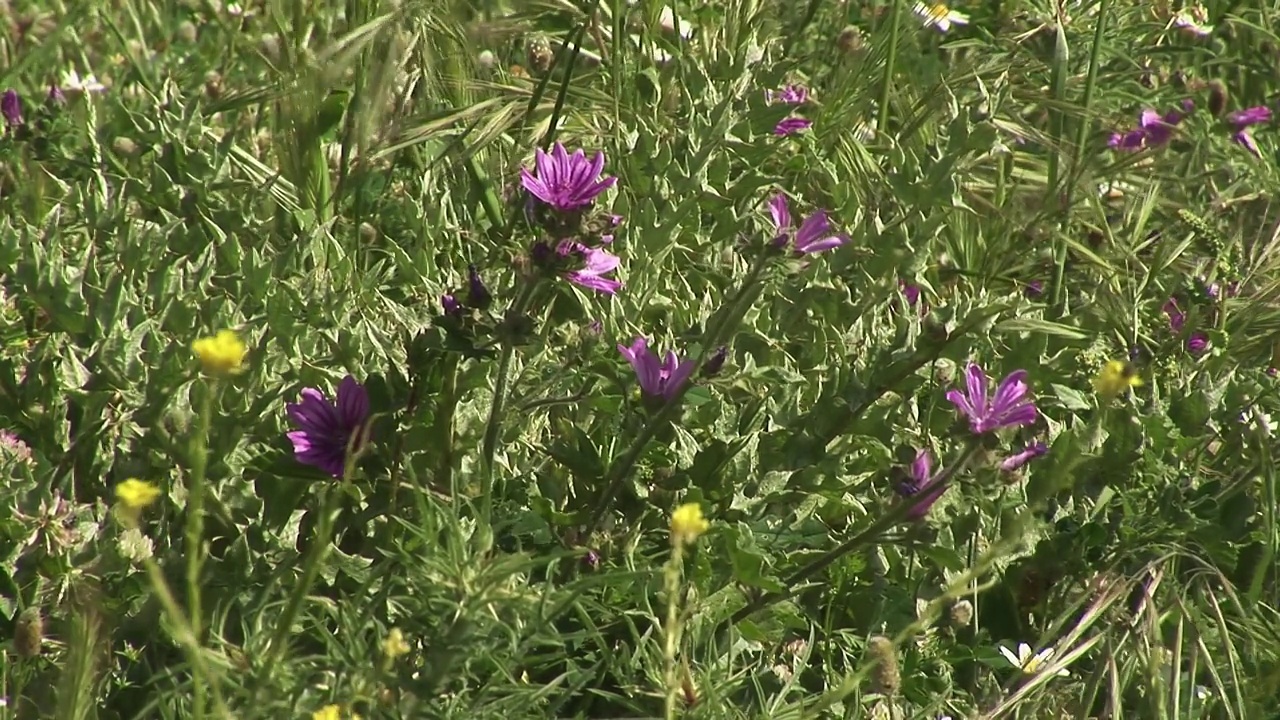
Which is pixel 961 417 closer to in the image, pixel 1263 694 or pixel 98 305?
pixel 1263 694

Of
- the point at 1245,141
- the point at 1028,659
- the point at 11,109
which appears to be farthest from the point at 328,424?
the point at 1245,141

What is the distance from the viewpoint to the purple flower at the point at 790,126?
2.47 metres

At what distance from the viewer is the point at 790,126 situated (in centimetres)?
248

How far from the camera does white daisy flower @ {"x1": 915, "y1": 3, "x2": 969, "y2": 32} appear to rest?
9.27 ft

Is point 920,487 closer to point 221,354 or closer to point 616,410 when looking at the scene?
point 616,410

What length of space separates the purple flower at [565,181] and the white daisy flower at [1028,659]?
0.74 meters

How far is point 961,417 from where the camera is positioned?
66.6 inches

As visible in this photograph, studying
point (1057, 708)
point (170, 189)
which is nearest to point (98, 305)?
point (170, 189)

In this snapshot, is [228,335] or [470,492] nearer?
[228,335]

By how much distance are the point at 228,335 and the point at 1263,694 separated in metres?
1.24

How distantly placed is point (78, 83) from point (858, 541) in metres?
2.01

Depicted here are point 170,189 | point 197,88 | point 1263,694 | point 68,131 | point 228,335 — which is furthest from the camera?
point 197,88

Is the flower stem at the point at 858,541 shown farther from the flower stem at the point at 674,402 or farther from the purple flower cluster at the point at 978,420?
the flower stem at the point at 674,402

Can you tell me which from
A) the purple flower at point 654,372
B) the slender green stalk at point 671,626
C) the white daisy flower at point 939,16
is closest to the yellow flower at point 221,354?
the slender green stalk at point 671,626
